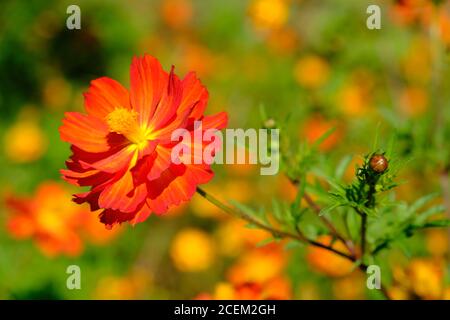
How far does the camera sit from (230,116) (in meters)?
2.78

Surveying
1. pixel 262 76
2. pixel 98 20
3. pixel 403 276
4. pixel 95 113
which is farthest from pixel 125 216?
pixel 98 20

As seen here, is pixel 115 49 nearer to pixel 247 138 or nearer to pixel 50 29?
pixel 50 29

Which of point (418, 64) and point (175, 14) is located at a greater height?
point (175, 14)

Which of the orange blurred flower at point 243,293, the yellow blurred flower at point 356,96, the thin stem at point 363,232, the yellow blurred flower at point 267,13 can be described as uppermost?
the yellow blurred flower at point 267,13

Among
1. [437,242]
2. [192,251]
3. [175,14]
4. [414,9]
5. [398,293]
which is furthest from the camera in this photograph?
[175,14]

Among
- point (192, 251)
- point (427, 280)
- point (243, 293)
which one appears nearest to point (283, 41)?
point (192, 251)

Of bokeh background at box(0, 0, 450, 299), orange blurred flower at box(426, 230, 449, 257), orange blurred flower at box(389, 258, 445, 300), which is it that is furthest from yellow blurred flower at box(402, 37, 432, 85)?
orange blurred flower at box(389, 258, 445, 300)

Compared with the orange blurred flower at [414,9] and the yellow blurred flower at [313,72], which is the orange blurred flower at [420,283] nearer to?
the orange blurred flower at [414,9]

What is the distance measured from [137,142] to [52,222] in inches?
38.7

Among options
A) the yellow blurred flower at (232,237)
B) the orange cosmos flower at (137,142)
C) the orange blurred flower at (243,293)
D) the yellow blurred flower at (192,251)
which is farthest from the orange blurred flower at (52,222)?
the orange cosmos flower at (137,142)

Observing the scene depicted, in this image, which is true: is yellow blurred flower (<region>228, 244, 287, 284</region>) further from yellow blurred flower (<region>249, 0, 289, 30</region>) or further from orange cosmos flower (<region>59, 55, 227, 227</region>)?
yellow blurred flower (<region>249, 0, 289, 30</region>)

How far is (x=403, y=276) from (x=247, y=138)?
62 cm

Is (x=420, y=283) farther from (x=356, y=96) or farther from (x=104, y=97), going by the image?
(x=356, y=96)

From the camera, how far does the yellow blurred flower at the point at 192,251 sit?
85.9 inches
